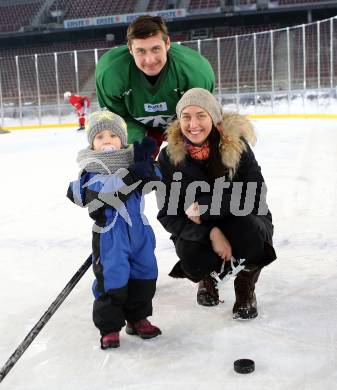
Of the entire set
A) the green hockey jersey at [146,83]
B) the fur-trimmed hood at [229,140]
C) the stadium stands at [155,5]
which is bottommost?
the fur-trimmed hood at [229,140]

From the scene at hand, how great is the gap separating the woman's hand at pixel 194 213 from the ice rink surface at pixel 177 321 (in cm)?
31

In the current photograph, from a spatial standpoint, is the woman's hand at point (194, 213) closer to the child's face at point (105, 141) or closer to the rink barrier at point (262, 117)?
the child's face at point (105, 141)

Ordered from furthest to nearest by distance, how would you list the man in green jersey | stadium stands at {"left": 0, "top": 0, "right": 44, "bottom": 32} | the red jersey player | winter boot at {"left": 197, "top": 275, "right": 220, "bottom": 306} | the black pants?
stadium stands at {"left": 0, "top": 0, "right": 44, "bottom": 32} → the red jersey player → the man in green jersey → winter boot at {"left": 197, "top": 275, "right": 220, "bottom": 306} → the black pants

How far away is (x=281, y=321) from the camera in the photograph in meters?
1.86

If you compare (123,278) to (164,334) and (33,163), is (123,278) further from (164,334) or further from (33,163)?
(33,163)

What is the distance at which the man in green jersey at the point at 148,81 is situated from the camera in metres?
2.27

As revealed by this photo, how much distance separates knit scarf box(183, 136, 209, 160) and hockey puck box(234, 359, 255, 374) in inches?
25.8

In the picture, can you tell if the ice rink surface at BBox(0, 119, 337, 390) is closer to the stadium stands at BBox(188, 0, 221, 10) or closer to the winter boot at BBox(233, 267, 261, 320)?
the winter boot at BBox(233, 267, 261, 320)

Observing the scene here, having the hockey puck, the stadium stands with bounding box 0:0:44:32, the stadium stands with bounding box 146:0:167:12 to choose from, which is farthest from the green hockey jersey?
the stadium stands with bounding box 0:0:44:32

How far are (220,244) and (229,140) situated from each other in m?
0.31

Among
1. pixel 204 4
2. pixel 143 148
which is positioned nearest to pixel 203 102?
pixel 143 148

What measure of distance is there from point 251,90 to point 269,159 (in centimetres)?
775

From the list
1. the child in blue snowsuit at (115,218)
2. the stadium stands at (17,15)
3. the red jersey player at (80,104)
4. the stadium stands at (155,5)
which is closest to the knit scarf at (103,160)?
the child in blue snowsuit at (115,218)

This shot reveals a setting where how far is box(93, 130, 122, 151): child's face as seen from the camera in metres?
1.75
